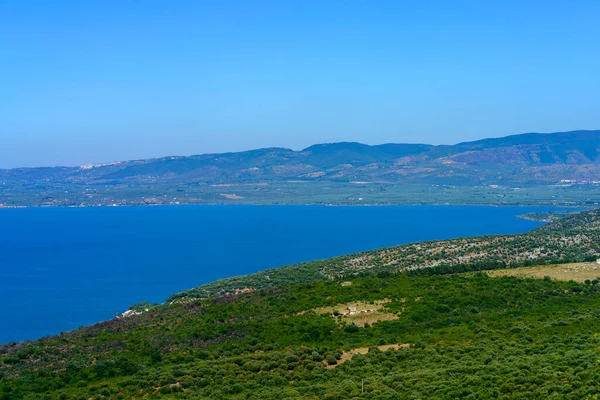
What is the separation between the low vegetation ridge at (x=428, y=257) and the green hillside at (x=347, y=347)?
63.3ft

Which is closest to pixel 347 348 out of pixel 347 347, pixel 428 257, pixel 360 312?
pixel 347 347

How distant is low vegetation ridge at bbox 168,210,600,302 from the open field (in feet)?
40.4

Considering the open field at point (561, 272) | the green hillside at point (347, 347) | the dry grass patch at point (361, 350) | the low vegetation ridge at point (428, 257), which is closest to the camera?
the green hillside at point (347, 347)

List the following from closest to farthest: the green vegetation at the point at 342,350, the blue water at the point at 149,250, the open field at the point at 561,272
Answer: the green vegetation at the point at 342,350
the open field at the point at 561,272
the blue water at the point at 149,250

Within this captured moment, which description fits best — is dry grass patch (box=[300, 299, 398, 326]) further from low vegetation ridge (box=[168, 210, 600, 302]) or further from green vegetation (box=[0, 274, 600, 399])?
low vegetation ridge (box=[168, 210, 600, 302])

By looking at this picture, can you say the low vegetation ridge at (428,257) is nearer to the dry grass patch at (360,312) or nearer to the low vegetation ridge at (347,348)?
the low vegetation ridge at (347,348)

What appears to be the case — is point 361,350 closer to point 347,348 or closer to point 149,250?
point 347,348

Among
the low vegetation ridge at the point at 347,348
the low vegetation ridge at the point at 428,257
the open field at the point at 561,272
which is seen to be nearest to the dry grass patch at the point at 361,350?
the low vegetation ridge at the point at 347,348

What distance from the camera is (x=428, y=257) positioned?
65.3m

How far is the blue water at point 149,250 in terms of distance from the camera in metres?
80.9

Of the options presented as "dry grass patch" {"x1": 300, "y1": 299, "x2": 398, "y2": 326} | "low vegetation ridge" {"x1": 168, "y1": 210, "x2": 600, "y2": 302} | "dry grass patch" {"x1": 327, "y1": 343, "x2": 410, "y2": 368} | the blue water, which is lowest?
the blue water

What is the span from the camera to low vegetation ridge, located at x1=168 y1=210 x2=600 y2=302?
60875 millimetres

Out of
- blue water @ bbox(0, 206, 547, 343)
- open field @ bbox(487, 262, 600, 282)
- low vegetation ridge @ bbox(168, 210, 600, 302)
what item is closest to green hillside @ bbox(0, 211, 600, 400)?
open field @ bbox(487, 262, 600, 282)

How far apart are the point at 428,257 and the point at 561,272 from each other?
76.9ft
